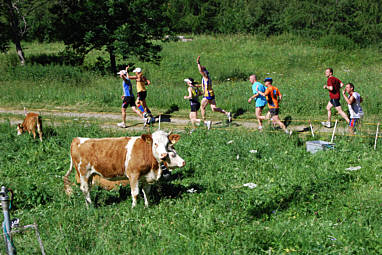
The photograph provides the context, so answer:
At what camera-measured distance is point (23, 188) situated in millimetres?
8461

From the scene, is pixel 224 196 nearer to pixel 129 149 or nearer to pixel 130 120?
pixel 129 149

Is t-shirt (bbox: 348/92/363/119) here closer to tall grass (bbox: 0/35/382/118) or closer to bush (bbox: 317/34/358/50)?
tall grass (bbox: 0/35/382/118)

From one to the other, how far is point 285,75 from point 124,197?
64.5 ft

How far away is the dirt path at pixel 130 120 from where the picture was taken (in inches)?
550

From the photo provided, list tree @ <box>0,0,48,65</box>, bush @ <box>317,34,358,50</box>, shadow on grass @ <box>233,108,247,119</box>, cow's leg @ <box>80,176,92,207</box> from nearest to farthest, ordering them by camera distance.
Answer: cow's leg @ <box>80,176,92,207</box>
shadow on grass @ <box>233,108,247,119</box>
tree @ <box>0,0,48,65</box>
bush @ <box>317,34,358,50</box>

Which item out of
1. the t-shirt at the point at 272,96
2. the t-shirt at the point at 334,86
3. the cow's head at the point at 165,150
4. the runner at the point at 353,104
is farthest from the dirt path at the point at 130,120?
the cow's head at the point at 165,150

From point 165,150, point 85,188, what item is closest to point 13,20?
point 85,188

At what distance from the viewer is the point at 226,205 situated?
737cm

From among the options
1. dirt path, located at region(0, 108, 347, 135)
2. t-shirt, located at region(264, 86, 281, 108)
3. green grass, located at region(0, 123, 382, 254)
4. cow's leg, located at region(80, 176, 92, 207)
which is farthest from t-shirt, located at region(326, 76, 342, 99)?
cow's leg, located at region(80, 176, 92, 207)

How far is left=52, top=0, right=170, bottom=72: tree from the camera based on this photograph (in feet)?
75.6

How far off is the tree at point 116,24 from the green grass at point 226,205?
13076 millimetres

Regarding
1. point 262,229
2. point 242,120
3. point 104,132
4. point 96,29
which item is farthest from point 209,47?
point 262,229

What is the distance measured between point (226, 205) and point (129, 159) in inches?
82.9

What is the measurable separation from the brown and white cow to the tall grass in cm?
872
